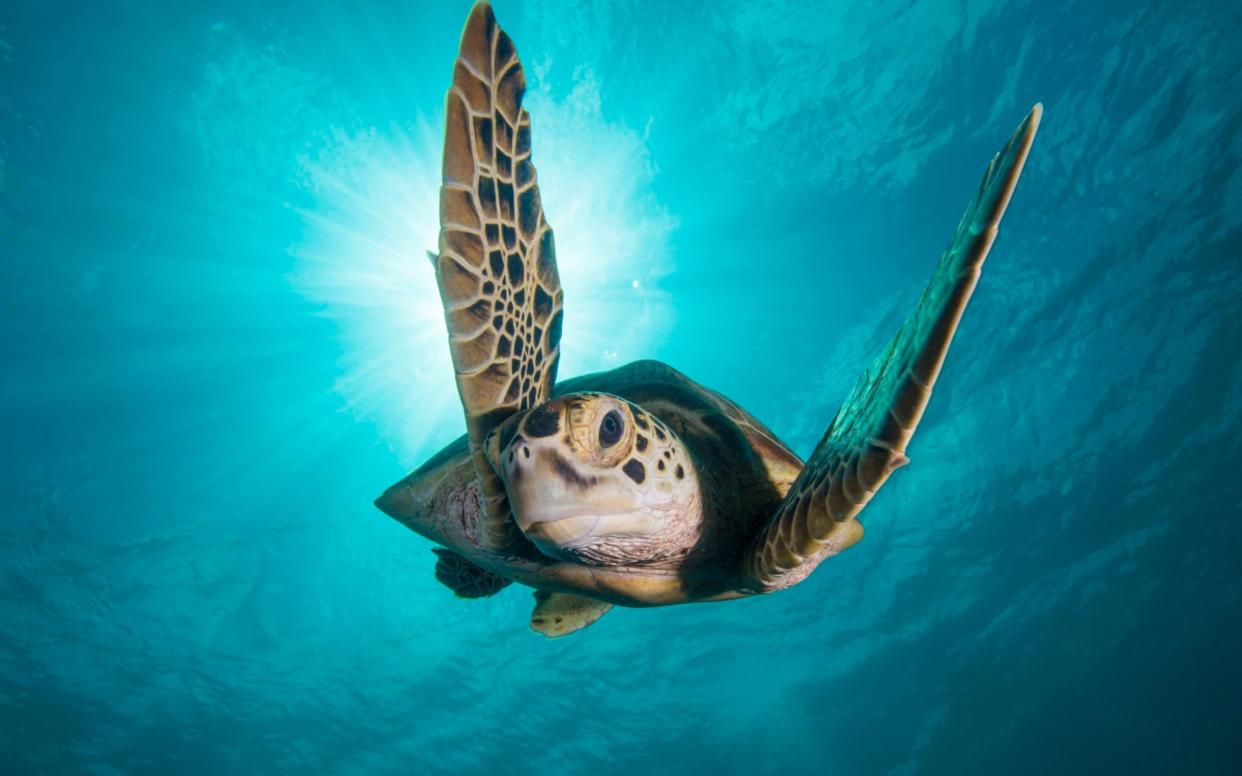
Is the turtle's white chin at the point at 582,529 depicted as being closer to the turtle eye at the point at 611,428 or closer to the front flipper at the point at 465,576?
Answer: the turtle eye at the point at 611,428

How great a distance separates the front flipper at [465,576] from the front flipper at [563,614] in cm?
41

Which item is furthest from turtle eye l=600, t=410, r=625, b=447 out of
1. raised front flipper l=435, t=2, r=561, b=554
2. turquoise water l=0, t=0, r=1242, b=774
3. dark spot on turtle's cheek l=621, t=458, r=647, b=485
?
turquoise water l=0, t=0, r=1242, b=774

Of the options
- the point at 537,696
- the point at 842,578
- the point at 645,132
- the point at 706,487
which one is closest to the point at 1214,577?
the point at 842,578

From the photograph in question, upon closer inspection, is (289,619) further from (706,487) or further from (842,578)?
(706,487)

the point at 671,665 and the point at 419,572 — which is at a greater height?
the point at 419,572

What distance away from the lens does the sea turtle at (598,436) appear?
5.24 ft

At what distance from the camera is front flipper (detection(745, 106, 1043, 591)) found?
1287 millimetres

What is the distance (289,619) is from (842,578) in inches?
707

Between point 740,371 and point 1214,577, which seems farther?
point 1214,577

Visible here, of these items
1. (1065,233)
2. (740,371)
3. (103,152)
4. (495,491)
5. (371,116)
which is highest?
(103,152)

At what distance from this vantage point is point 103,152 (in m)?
9.70

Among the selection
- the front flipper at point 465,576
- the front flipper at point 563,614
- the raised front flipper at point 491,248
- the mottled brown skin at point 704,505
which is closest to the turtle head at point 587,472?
the raised front flipper at point 491,248

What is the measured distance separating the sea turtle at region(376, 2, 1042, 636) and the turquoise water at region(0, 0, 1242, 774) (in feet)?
26.7

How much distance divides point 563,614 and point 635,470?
269 cm
